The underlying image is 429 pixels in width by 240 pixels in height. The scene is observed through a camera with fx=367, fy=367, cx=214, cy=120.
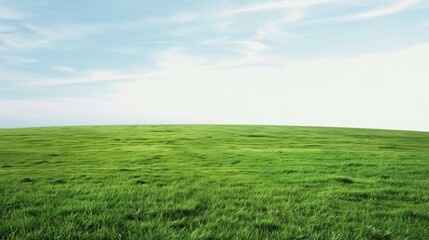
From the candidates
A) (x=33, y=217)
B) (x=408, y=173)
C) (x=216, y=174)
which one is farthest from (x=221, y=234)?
(x=408, y=173)

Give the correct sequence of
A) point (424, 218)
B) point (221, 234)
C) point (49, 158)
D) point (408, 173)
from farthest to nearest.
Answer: point (49, 158), point (408, 173), point (424, 218), point (221, 234)

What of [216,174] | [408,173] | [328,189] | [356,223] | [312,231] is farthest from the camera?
[408,173]

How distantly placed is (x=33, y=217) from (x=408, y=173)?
14800mm

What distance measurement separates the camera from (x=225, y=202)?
8.77 metres

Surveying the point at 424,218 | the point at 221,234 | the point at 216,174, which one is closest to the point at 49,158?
the point at 216,174

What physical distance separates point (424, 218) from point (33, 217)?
8.34 metres

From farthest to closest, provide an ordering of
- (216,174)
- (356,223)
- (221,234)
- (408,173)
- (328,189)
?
(408,173) → (216,174) → (328,189) → (356,223) → (221,234)

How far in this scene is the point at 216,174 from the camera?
14.7 m

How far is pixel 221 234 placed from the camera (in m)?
6.16

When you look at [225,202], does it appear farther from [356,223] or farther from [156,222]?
Result: [356,223]

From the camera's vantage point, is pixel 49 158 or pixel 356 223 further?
pixel 49 158

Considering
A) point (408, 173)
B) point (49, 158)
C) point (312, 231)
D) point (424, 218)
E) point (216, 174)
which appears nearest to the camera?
point (312, 231)

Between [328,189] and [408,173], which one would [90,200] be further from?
[408,173]

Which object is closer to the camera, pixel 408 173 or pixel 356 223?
pixel 356 223
